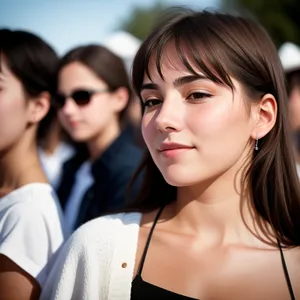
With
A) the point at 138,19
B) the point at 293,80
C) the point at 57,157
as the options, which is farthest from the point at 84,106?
the point at 138,19

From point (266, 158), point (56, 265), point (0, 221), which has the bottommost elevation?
point (56, 265)

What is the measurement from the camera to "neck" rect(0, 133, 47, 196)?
2.18 meters

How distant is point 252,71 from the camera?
173 centimetres

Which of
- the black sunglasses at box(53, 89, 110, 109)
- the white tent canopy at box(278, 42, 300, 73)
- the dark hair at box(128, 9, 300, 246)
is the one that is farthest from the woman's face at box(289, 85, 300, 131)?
the dark hair at box(128, 9, 300, 246)

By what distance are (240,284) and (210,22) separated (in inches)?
41.9

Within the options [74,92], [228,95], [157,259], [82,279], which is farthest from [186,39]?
[74,92]

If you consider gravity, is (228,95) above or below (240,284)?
above

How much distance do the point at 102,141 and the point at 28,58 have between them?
4.50 ft

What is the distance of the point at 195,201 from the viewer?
1879mm

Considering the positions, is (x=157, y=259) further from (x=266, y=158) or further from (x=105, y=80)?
(x=105, y=80)

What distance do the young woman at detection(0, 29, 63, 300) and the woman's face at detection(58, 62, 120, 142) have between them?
2.65 ft

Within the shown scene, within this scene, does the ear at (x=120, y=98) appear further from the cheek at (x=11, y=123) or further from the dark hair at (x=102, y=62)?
the cheek at (x=11, y=123)

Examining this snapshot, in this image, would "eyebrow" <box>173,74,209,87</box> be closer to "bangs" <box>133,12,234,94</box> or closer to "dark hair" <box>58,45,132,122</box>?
"bangs" <box>133,12,234,94</box>

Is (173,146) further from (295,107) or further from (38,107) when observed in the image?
(295,107)
